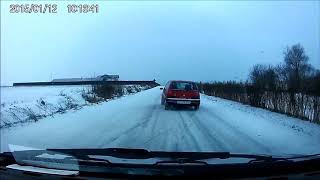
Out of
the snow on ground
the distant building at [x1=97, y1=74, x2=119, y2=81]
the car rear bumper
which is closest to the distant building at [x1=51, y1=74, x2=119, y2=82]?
the distant building at [x1=97, y1=74, x2=119, y2=81]

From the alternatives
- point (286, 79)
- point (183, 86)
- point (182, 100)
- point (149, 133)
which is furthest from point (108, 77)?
point (182, 100)

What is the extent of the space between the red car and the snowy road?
0.10 metres

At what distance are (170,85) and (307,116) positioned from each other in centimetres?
250

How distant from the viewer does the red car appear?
13.7 feet

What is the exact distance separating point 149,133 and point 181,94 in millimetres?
633

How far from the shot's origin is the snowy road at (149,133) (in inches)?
161

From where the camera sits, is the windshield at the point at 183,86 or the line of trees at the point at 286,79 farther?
the windshield at the point at 183,86

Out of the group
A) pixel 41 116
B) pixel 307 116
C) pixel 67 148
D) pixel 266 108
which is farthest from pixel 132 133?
pixel 266 108

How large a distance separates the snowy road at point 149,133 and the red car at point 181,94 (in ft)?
0.33

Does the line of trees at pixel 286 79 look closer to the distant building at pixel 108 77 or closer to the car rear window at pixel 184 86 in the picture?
the car rear window at pixel 184 86

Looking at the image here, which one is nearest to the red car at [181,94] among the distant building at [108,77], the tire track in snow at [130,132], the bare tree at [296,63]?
the tire track in snow at [130,132]

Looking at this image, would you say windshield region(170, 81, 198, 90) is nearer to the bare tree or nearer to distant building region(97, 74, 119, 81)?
distant building region(97, 74, 119, 81)

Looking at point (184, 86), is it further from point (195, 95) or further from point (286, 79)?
point (286, 79)

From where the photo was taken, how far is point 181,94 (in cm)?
476
